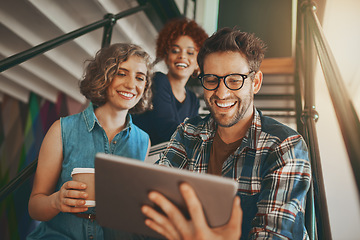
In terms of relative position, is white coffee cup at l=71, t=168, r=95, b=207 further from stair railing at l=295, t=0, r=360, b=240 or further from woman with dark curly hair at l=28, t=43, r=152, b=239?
stair railing at l=295, t=0, r=360, b=240

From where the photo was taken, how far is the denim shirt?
134 cm

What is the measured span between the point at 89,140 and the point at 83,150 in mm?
67

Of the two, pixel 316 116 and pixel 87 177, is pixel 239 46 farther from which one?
pixel 87 177

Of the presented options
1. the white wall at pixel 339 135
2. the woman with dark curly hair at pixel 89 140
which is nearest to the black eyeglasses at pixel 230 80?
the woman with dark curly hair at pixel 89 140

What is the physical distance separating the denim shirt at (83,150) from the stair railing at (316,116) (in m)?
0.94

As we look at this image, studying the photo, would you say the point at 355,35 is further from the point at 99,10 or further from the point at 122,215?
the point at 122,215

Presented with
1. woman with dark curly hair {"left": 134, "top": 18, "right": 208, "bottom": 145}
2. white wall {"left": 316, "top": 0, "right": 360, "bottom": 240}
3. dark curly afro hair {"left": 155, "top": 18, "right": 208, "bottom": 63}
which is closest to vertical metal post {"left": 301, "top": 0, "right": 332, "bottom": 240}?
woman with dark curly hair {"left": 134, "top": 18, "right": 208, "bottom": 145}

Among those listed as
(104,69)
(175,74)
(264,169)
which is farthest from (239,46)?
(175,74)

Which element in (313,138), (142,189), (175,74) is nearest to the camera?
(142,189)

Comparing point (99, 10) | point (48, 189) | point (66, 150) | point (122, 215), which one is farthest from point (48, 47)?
point (99, 10)

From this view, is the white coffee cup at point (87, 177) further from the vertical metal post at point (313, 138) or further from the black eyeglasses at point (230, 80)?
the vertical metal post at point (313, 138)

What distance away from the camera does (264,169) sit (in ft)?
3.88

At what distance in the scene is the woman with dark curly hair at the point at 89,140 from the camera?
1300 mm

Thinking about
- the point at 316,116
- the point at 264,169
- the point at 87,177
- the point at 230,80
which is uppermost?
the point at 230,80
